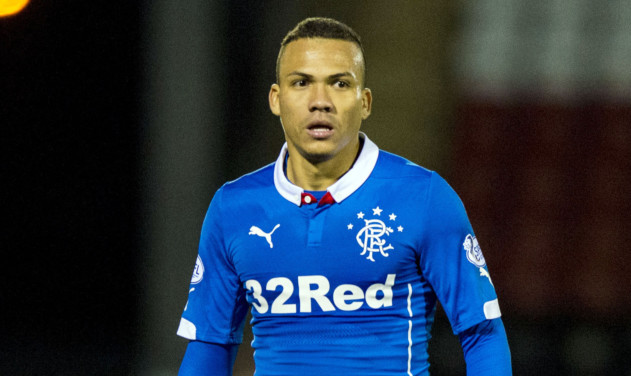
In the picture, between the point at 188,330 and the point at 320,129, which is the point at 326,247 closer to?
the point at 320,129

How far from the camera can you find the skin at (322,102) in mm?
2562

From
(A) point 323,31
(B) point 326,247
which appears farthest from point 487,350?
(A) point 323,31

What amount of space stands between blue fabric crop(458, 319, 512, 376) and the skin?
61cm

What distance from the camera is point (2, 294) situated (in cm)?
988

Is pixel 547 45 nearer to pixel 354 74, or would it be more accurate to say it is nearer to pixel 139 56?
pixel 139 56

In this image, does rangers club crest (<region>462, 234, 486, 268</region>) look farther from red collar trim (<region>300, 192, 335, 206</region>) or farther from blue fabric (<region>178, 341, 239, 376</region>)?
blue fabric (<region>178, 341, 239, 376</region>)

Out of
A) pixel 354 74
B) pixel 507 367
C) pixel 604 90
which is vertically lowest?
pixel 507 367

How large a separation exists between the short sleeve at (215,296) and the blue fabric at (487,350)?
689mm

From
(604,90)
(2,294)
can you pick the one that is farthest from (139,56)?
(604,90)

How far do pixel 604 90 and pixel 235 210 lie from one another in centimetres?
619

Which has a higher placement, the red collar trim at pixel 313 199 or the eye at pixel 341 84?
the eye at pixel 341 84

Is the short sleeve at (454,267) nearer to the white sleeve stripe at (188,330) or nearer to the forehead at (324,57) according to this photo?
the forehead at (324,57)

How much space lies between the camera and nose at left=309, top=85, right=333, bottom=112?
2.54 m

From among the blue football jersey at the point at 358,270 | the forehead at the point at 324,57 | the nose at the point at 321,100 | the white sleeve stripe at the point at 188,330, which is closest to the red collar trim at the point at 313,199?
the blue football jersey at the point at 358,270
